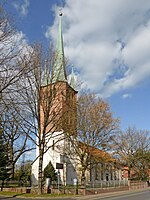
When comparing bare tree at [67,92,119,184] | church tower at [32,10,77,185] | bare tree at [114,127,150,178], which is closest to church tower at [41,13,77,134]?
church tower at [32,10,77,185]

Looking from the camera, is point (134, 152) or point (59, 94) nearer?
point (59, 94)

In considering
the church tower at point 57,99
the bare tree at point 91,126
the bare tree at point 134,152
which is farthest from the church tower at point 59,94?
the bare tree at point 134,152

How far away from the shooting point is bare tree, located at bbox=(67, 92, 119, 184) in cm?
3678

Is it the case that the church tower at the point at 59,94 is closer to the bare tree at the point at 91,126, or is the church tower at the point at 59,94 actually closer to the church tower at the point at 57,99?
the church tower at the point at 57,99

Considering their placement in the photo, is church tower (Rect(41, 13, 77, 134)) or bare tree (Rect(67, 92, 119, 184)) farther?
bare tree (Rect(67, 92, 119, 184))

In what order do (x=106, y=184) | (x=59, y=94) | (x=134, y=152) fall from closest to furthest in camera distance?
(x=59, y=94), (x=106, y=184), (x=134, y=152)

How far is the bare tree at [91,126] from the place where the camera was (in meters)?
36.8

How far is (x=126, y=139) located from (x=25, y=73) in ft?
159

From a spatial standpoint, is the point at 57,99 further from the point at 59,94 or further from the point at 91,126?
the point at 91,126

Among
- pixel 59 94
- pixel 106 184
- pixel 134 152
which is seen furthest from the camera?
pixel 134 152

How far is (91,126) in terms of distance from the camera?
121 feet

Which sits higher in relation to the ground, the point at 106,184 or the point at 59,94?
the point at 59,94

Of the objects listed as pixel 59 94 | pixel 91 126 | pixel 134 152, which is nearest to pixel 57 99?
pixel 59 94

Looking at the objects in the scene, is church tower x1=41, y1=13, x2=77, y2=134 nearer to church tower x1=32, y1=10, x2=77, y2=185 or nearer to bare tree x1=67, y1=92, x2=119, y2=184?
church tower x1=32, y1=10, x2=77, y2=185
